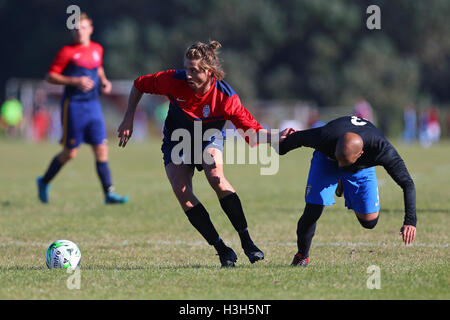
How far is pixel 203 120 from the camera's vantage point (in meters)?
6.27

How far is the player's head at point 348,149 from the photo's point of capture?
224 inches

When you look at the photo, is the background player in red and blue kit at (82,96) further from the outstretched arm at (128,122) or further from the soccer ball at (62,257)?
the soccer ball at (62,257)

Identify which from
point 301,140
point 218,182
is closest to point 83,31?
point 218,182

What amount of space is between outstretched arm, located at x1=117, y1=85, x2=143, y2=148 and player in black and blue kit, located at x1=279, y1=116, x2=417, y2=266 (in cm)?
129

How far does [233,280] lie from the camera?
18.0ft

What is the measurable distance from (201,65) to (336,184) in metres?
1.49

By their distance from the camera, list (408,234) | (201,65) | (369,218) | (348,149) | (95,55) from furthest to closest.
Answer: (95,55) < (369,218) < (201,65) < (408,234) < (348,149)

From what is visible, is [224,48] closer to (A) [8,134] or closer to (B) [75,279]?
(A) [8,134]

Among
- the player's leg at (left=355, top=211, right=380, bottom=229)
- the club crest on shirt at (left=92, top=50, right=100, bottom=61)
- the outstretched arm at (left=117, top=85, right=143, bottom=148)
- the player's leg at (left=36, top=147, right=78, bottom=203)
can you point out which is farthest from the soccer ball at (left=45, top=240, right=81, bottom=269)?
the club crest on shirt at (left=92, top=50, right=100, bottom=61)

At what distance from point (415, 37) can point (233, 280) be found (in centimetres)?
4637

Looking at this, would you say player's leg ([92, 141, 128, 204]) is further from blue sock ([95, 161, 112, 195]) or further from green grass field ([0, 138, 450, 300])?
green grass field ([0, 138, 450, 300])

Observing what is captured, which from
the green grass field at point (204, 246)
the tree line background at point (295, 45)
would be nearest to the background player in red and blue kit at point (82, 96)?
the green grass field at point (204, 246)

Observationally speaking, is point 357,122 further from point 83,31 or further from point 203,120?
point 83,31

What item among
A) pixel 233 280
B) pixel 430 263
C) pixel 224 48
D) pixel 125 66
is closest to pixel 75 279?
pixel 233 280
